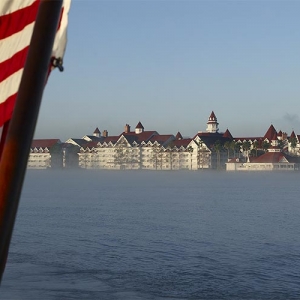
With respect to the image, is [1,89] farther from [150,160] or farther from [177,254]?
[150,160]

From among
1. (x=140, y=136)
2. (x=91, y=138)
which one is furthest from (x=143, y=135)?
(x=91, y=138)

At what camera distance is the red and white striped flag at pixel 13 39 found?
1592 mm

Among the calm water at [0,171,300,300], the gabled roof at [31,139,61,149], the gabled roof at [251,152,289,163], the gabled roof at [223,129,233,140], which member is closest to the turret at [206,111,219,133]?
the gabled roof at [223,129,233,140]

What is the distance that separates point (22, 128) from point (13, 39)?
16.8 inches

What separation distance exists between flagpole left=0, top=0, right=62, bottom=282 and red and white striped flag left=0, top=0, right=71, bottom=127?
0.31m

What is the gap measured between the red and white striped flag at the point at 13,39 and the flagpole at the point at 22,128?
312 mm

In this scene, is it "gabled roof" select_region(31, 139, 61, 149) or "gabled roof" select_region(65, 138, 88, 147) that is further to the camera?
"gabled roof" select_region(31, 139, 61, 149)

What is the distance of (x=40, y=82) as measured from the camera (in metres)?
1.26

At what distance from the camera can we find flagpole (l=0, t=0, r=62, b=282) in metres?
1.24

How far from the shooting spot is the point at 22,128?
1.25 metres

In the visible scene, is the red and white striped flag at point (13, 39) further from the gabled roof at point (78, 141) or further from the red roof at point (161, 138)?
the gabled roof at point (78, 141)

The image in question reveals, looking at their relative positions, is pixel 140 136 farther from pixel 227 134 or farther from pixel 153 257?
pixel 153 257

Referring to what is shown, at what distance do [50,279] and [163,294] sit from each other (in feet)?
7.38

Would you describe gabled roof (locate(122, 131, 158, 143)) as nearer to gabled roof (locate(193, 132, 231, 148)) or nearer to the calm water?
gabled roof (locate(193, 132, 231, 148))
